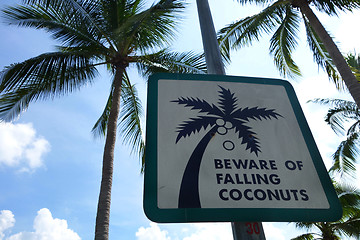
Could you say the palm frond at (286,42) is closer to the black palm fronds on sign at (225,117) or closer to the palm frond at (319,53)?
the palm frond at (319,53)

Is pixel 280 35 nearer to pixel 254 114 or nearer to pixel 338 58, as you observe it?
pixel 338 58

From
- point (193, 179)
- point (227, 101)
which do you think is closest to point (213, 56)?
point (227, 101)

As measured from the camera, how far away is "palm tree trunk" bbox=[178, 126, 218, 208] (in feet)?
3.64

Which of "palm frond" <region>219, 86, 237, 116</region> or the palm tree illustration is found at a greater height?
"palm frond" <region>219, 86, 237, 116</region>

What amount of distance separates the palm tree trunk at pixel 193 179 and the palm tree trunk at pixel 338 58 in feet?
17.6

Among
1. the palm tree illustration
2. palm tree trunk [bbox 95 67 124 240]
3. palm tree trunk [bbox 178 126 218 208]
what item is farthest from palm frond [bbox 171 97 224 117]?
palm tree trunk [bbox 95 67 124 240]

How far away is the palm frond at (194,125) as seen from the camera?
52.6 inches

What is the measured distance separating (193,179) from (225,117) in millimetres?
415

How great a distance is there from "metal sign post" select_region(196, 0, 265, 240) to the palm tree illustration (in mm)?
216

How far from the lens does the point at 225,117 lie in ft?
4.70

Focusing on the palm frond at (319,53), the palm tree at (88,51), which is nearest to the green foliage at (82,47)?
the palm tree at (88,51)

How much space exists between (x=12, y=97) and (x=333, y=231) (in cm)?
1450

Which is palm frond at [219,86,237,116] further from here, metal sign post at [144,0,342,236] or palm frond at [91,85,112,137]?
palm frond at [91,85,112,137]

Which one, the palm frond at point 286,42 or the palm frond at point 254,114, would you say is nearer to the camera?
the palm frond at point 254,114
